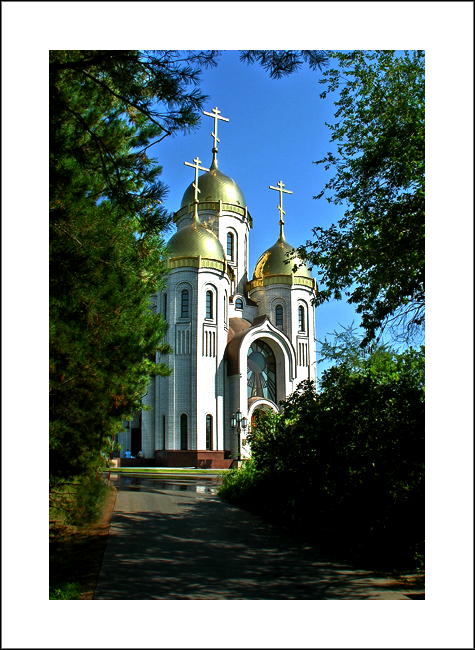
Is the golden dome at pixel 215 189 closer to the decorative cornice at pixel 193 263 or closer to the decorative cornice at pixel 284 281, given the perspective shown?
the decorative cornice at pixel 284 281

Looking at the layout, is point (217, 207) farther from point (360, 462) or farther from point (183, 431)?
point (360, 462)

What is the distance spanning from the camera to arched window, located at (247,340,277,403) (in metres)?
33.9

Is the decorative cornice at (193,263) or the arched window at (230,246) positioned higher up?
the arched window at (230,246)

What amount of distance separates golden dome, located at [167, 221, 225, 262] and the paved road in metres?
22.5

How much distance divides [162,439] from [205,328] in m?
6.31

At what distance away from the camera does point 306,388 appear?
10.1 m

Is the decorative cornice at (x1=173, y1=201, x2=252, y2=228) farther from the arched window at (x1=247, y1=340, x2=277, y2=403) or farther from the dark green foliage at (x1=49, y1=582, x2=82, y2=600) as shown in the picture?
the dark green foliage at (x1=49, y1=582, x2=82, y2=600)

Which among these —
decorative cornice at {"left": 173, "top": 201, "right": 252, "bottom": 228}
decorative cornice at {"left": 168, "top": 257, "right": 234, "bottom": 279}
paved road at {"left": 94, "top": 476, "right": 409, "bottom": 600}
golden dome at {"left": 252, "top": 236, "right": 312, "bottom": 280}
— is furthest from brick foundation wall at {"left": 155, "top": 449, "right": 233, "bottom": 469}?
paved road at {"left": 94, "top": 476, "right": 409, "bottom": 600}

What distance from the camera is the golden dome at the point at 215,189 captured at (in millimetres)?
36312

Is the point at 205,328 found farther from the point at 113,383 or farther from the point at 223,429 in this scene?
the point at 113,383

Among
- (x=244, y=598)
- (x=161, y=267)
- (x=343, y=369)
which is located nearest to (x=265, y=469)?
(x=343, y=369)

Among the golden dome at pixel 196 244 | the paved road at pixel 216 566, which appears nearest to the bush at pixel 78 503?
the paved road at pixel 216 566

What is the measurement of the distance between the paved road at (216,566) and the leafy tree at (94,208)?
1.36m
